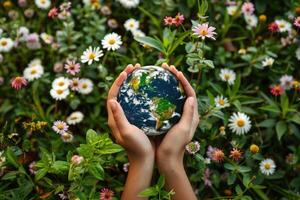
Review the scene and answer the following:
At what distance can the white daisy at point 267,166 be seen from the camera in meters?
1.71

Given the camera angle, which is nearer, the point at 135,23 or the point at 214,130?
the point at 214,130

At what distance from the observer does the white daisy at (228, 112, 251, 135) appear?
1.75 metres

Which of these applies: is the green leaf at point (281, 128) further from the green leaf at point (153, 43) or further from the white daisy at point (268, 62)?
the green leaf at point (153, 43)

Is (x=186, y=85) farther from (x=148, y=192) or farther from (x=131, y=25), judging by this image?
(x=131, y=25)

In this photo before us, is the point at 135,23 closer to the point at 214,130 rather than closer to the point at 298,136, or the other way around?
the point at 214,130

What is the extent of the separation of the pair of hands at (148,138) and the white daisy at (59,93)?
48cm

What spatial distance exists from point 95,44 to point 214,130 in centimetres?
59

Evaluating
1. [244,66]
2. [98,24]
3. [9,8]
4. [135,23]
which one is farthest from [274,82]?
[9,8]

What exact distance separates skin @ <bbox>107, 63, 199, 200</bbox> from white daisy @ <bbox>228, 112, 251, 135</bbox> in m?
0.41

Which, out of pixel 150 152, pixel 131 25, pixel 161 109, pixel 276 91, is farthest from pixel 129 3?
pixel 150 152

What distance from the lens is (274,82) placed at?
1.95m

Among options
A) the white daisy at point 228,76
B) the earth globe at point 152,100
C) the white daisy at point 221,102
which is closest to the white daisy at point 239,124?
the white daisy at point 221,102

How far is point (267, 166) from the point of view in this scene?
171cm

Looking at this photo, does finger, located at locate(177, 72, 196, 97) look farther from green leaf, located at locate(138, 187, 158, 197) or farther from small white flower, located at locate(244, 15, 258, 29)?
small white flower, located at locate(244, 15, 258, 29)
